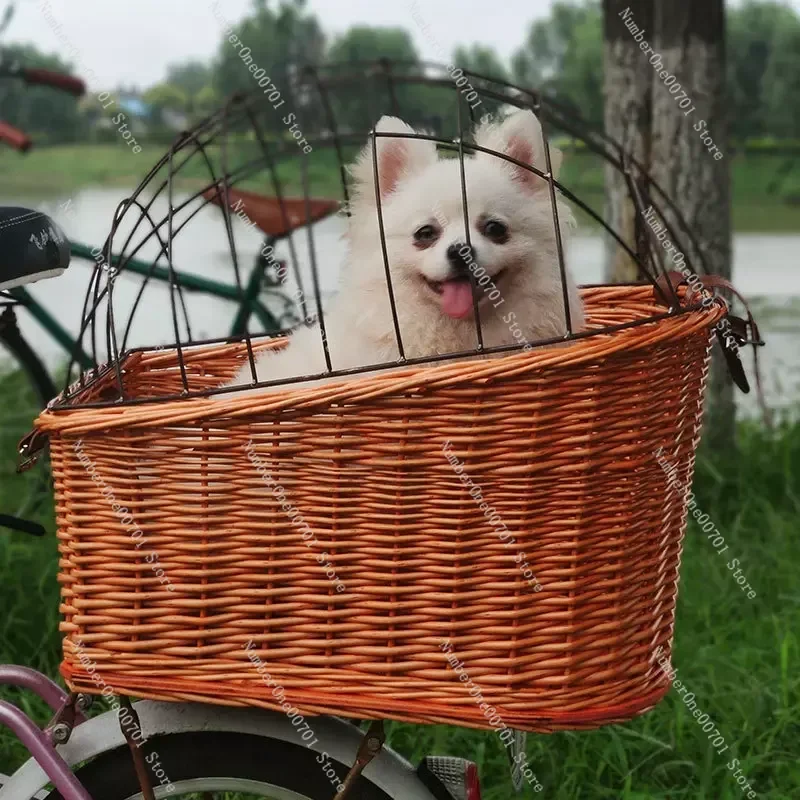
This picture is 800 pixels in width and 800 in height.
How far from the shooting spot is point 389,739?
7.09 ft

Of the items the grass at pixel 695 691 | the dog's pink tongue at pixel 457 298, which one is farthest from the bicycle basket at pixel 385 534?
the grass at pixel 695 691

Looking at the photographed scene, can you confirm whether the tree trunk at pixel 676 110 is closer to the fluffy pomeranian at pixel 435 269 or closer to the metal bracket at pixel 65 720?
the fluffy pomeranian at pixel 435 269

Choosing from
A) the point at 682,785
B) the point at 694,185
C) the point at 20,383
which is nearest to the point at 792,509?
the point at 694,185

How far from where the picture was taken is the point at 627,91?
365 centimetres

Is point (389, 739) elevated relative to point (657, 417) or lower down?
lower down

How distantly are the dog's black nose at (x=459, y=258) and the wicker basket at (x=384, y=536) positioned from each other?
45cm

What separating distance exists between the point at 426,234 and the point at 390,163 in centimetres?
18

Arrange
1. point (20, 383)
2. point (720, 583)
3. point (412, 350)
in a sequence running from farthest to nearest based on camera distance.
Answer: point (20, 383), point (720, 583), point (412, 350)

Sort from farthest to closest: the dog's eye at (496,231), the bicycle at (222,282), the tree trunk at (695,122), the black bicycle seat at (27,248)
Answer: the tree trunk at (695,122)
the bicycle at (222,282)
the dog's eye at (496,231)
the black bicycle seat at (27,248)

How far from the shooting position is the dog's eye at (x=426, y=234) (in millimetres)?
1784

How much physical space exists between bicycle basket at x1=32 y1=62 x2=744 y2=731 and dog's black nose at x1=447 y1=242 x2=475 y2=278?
1.20ft

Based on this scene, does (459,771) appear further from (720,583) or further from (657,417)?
(720,583)

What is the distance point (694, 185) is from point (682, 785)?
7.26ft

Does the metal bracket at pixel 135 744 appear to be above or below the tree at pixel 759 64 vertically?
below
